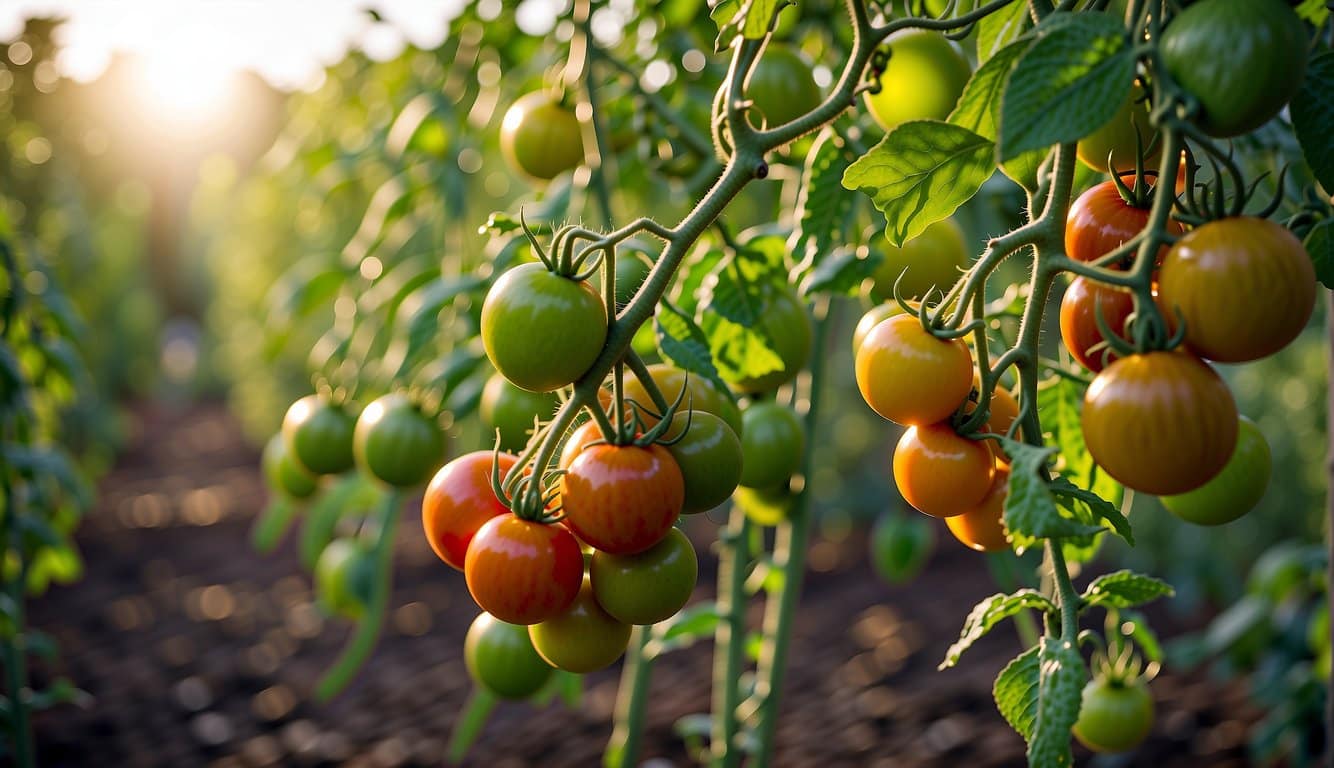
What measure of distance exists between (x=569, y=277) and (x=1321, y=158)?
1.18ft

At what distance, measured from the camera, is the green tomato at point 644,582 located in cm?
53

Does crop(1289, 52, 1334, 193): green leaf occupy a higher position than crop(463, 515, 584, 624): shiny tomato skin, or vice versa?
crop(1289, 52, 1334, 193): green leaf

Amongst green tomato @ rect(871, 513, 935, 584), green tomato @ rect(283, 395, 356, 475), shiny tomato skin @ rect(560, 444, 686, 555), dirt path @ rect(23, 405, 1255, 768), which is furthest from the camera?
dirt path @ rect(23, 405, 1255, 768)

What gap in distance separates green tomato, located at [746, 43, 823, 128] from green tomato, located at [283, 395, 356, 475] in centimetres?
56

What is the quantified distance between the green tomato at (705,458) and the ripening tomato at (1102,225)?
0.67 feet

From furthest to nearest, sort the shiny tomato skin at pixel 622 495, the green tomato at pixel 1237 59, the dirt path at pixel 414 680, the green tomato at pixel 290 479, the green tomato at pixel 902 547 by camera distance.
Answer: the dirt path at pixel 414 680
the green tomato at pixel 902 547
the green tomato at pixel 290 479
the shiny tomato skin at pixel 622 495
the green tomato at pixel 1237 59

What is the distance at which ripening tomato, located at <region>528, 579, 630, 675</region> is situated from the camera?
558 mm

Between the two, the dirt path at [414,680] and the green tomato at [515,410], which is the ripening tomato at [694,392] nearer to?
the green tomato at [515,410]

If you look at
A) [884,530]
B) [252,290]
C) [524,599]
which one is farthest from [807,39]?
[252,290]

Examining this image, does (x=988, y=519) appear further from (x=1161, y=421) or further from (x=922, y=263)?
(x=922, y=263)

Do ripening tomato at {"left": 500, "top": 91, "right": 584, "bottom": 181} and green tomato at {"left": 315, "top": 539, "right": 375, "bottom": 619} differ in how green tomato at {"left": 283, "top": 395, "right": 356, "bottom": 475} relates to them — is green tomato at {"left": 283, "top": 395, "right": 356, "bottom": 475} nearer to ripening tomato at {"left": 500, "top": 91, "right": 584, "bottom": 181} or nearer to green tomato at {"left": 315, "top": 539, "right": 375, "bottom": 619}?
green tomato at {"left": 315, "top": 539, "right": 375, "bottom": 619}

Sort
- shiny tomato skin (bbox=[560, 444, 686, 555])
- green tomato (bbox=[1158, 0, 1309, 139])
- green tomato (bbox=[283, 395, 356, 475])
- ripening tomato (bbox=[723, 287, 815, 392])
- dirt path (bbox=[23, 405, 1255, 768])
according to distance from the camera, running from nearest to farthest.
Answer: green tomato (bbox=[1158, 0, 1309, 139]), shiny tomato skin (bbox=[560, 444, 686, 555]), ripening tomato (bbox=[723, 287, 815, 392]), green tomato (bbox=[283, 395, 356, 475]), dirt path (bbox=[23, 405, 1255, 768])

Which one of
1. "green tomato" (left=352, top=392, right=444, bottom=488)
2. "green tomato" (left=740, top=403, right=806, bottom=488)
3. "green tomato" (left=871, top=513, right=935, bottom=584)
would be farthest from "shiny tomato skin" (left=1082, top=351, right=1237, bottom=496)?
"green tomato" (left=871, top=513, right=935, bottom=584)

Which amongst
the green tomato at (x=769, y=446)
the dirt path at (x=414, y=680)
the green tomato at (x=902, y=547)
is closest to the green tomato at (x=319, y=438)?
the green tomato at (x=769, y=446)
